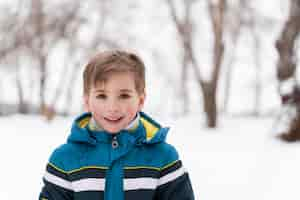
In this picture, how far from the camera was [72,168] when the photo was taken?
1.64 meters

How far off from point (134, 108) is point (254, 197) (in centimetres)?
260

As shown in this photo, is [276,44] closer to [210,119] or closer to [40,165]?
[210,119]

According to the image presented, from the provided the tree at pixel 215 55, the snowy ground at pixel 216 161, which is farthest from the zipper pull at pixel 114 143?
the tree at pixel 215 55

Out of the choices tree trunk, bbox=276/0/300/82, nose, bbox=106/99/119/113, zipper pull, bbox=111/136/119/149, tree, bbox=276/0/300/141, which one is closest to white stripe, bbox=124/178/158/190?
zipper pull, bbox=111/136/119/149

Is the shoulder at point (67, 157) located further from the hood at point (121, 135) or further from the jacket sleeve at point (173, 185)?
the jacket sleeve at point (173, 185)

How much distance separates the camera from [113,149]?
5.28ft

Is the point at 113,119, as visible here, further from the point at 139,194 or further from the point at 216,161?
the point at 216,161

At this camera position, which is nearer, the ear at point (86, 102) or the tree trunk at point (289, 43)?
the ear at point (86, 102)

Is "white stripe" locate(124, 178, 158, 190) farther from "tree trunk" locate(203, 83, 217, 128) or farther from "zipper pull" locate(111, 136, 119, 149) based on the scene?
"tree trunk" locate(203, 83, 217, 128)

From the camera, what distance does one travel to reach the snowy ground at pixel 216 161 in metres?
4.12

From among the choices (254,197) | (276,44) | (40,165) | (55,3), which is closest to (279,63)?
(276,44)

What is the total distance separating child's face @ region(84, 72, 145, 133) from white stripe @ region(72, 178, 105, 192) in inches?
7.3

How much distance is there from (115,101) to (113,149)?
0.17m

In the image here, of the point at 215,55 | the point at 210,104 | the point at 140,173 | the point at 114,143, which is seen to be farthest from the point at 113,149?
the point at 215,55
